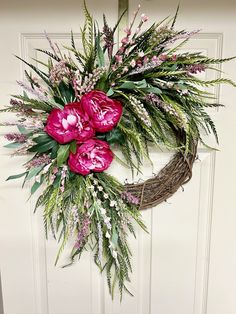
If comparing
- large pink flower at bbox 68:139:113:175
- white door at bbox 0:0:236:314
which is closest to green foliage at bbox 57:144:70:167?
large pink flower at bbox 68:139:113:175

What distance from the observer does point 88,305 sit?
1.29 metres

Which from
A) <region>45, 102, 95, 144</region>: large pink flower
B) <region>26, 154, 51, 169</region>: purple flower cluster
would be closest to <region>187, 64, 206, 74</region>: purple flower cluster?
<region>45, 102, 95, 144</region>: large pink flower

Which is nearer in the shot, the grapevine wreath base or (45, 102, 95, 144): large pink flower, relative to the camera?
(45, 102, 95, 144): large pink flower

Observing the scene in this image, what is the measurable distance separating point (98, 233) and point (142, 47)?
55 cm

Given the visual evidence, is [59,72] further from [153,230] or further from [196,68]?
[153,230]

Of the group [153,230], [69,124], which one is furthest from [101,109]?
[153,230]

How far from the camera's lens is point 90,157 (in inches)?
36.6

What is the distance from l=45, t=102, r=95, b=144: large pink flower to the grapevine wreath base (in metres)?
Answer: 0.27

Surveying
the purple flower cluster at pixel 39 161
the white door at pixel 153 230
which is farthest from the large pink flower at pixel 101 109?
the white door at pixel 153 230

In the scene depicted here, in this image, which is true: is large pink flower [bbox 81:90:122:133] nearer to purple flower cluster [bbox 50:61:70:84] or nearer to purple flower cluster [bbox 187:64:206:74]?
purple flower cluster [bbox 50:61:70:84]

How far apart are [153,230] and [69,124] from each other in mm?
543

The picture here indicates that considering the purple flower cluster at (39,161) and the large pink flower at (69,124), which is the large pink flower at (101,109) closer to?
the large pink flower at (69,124)

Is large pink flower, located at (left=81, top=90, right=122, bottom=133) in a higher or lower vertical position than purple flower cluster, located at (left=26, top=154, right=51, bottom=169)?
higher

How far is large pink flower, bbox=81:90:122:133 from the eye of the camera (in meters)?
0.89
